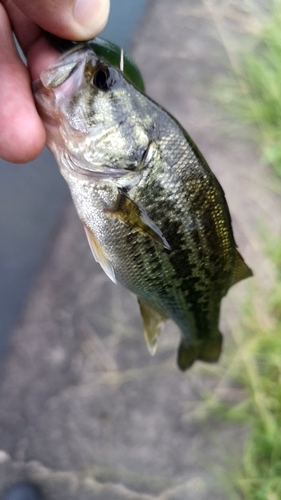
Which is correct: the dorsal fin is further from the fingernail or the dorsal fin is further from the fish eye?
the fingernail

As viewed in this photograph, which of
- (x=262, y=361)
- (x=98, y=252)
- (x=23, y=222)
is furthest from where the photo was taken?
(x=23, y=222)

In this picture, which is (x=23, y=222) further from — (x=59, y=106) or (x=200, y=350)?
(x=59, y=106)

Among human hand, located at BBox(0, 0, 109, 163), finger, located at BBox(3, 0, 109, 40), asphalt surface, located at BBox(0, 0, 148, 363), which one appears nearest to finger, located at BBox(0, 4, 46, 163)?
human hand, located at BBox(0, 0, 109, 163)

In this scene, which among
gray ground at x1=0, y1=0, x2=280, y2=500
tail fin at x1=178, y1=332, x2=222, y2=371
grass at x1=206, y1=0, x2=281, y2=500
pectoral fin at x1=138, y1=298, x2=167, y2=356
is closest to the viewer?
pectoral fin at x1=138, y1=298, x2=167, y2=356

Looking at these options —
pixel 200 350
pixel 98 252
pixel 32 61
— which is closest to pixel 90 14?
pixel 32 61

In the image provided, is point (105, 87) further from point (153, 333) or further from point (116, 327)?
point (116, 327)

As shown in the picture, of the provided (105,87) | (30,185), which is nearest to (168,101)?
(30,185)
